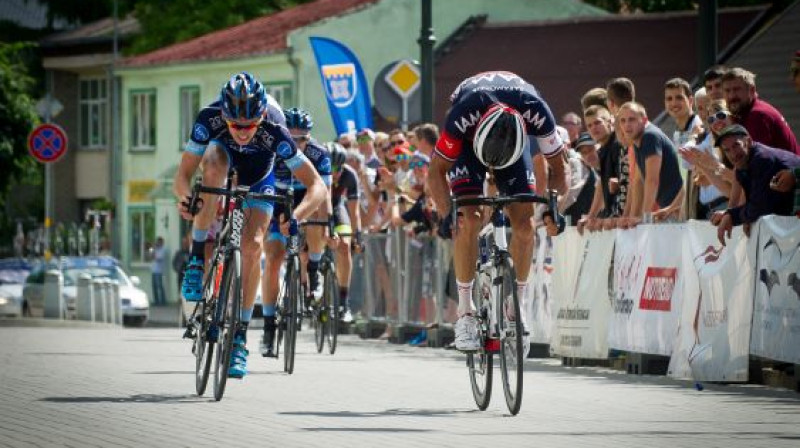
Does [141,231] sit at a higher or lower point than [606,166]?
higher

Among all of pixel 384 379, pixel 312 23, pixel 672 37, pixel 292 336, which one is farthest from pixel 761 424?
pixel 312 23

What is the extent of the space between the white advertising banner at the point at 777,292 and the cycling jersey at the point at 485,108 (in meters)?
2.10

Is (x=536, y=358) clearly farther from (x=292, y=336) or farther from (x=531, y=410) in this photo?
(x=531, y=410)

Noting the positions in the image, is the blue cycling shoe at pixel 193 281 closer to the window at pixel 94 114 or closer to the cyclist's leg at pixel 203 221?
the cyclist's leg at pixel 203 221

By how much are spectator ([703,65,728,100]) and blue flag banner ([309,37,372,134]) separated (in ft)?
53.7

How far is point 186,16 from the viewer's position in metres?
68.8

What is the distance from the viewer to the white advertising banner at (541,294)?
18.5 m

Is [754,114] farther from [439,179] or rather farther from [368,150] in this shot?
[368,150]

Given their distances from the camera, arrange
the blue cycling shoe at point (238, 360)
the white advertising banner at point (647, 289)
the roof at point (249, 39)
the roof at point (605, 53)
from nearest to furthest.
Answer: the blue cycling shoe at point (238, 360)
the white advertising banner at point (647, 289)
the roof at point (605, 53)
the roof at point (249, 39)

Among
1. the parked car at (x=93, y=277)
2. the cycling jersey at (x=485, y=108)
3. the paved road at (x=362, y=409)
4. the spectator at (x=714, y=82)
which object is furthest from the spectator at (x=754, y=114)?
the parked car at (x=93, y=277)

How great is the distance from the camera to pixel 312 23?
55.6 m

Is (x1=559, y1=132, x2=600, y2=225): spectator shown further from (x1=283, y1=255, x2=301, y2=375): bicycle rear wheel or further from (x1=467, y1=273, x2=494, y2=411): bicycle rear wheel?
(x1=467, y1=273, x2=494, y2=411): bicycle rear wheel

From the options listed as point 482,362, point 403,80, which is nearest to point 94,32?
point 403,80

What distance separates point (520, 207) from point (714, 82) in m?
4.02
